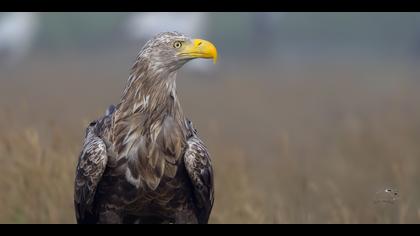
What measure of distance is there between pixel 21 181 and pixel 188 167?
1.98 meters

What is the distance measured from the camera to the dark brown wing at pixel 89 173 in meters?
5.32

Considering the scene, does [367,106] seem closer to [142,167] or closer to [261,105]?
[261,105]

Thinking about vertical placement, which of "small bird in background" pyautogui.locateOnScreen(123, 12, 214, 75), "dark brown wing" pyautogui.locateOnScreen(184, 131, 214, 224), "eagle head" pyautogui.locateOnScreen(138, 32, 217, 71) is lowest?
"small bird in background" pyautogui.locateOnScreen(123, 12, 214, 75)

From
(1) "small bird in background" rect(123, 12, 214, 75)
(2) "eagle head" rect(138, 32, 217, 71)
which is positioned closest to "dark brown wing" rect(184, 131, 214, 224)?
(2) "eagle head" rect(138, 32, 217, 71)

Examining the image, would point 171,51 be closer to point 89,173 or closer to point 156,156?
point 156,156

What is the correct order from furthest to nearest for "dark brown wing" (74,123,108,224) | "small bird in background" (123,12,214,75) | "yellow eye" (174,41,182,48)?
"small bird in background" (123,12,214,75)
"yellow eye" (174,41,182,48)
"dark brown wing" (74,123,108,224)

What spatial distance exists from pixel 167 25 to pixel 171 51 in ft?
33.2

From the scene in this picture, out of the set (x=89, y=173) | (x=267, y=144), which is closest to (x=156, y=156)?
(x=89, y=173)

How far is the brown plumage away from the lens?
5.37 metres

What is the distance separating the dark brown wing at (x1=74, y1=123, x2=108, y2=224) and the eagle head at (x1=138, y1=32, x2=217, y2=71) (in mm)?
563

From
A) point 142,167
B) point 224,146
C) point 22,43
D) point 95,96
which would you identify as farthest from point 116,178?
point 22,43

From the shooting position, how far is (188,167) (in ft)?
17.9

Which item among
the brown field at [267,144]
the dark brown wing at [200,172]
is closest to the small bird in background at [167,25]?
the brown field at [267,144]

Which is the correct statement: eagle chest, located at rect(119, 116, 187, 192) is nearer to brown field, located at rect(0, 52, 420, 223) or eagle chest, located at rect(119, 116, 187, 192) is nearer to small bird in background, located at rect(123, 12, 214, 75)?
brown field, located at rect(0, 52, 420, 223)
